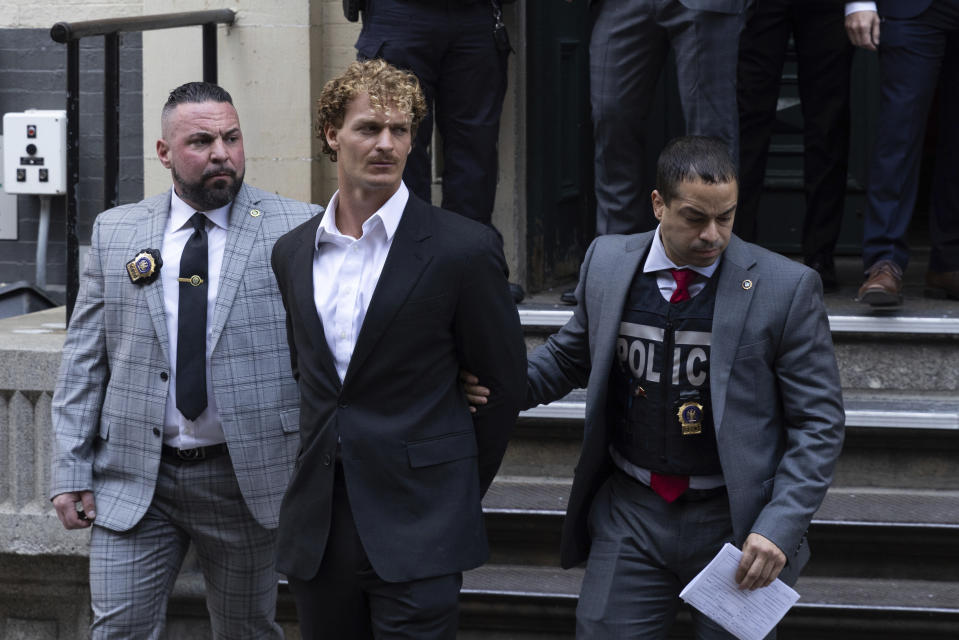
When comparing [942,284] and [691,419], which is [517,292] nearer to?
[942,284]

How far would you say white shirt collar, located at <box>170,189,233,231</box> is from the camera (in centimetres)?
406

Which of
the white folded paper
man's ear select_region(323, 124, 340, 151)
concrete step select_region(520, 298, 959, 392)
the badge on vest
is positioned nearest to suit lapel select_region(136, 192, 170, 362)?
man's ear select_region(323, 124, 340, 151)

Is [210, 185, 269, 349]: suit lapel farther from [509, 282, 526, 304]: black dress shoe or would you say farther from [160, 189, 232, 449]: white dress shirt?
[509, 282, 526, 304]: black dress shoe

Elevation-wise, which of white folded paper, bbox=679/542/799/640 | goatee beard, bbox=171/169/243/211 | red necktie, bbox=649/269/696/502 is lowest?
white folded paper, bbox=679/542/799/640

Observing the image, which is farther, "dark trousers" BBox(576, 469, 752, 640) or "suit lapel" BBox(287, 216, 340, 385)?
"dark trousers" BBox(576, 469, 752, 640)

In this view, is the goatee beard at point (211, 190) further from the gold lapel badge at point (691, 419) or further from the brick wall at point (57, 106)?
the brick wall at point (57, 106)

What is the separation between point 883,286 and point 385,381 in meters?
2.91

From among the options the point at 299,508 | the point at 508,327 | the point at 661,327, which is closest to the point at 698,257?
the point at 661,327

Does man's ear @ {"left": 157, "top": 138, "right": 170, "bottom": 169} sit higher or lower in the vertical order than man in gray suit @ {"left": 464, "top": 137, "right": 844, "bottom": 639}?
higher

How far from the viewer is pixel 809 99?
6203mm

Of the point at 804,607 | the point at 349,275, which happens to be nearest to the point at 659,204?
the point at 349,275

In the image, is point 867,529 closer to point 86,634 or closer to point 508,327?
point 508,327

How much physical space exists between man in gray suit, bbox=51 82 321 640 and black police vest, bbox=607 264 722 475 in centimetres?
102

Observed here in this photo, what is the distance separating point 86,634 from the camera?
5.71 metres
